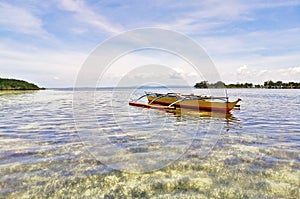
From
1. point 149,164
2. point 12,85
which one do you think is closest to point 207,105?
point 149,164

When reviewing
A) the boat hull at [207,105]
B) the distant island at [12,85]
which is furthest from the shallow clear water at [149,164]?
the distant island at [12,85]

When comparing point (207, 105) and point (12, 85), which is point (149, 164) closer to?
point (207, 105)

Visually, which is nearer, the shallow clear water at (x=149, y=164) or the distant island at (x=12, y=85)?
the shallow clear water at (x=149, y=164)

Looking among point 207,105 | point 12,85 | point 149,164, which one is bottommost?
point 149,164

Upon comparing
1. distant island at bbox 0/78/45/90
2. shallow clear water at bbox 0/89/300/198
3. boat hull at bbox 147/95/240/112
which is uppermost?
distant island at bbox 0/78/45/90

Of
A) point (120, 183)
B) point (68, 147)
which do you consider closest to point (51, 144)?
point (68, 147)

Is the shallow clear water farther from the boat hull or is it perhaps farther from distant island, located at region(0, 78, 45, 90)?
distant island, located at region(0, 78, 45, 90)

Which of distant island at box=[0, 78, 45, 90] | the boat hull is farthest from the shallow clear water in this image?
distant island at box=[0, 78, 45, 90]

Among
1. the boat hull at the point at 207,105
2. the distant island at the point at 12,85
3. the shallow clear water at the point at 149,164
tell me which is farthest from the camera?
the distant island at the point at 12,85

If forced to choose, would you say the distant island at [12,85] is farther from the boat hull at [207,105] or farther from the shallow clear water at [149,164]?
the shallow clear water at [149,164]

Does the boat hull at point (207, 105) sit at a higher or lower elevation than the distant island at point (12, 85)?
lower

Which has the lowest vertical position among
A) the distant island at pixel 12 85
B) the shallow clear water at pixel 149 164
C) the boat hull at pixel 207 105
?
the shallow clear water at pixel 149 164

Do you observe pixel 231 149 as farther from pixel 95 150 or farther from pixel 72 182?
pixel 72 182

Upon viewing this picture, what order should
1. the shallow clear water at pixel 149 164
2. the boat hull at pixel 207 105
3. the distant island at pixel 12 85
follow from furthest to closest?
1. the distant island at pixel 12 85
2. the boat hull at pixel 207 105
3. the shallow clear water at pixel 149 164
